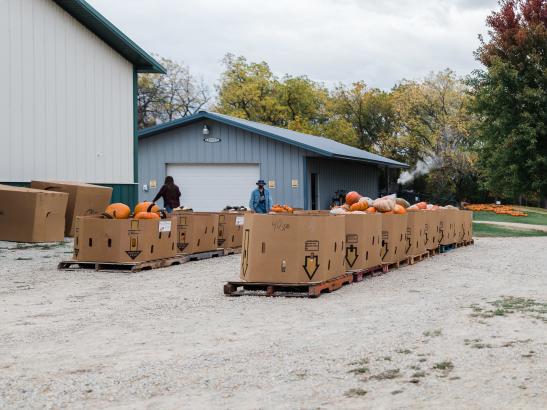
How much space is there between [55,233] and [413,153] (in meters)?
38.8

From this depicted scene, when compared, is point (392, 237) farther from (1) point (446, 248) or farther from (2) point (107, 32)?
(2) point (107, 32)

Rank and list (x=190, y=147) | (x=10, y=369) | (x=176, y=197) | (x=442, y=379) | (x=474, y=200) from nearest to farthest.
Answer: (x=442, y=379), (x=10, y=369), (x=176, y=197), (x=190, y=147), (x=474, y=200)

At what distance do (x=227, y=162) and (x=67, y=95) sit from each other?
927 centimetres

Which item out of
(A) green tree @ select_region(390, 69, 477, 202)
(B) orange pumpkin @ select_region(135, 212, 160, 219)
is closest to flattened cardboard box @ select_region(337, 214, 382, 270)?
(B) orange pumpkin @ select_region(135, 212, 160, 219)

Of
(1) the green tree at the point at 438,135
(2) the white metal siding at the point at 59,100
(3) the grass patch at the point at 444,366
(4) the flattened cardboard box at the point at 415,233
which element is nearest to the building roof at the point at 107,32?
(2) the white metal siding at the point at 59,100

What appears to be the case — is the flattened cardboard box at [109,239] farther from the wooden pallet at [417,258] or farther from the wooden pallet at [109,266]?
the wooden pallet at [417,258]

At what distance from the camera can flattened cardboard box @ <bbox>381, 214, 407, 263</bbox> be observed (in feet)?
42.9

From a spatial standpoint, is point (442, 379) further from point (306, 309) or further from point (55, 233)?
point (55, 233)

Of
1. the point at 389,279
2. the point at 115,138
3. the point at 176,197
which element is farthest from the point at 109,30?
the point at 389,279

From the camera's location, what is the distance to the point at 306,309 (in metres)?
8.80

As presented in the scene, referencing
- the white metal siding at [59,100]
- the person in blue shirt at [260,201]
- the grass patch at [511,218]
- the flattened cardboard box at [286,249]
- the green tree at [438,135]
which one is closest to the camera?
the flattened cardboard box at [286,249]

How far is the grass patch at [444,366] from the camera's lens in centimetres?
572

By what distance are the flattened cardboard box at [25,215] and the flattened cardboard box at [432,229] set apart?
26.5 feet

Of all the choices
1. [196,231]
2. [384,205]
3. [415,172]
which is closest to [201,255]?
[196,231]
